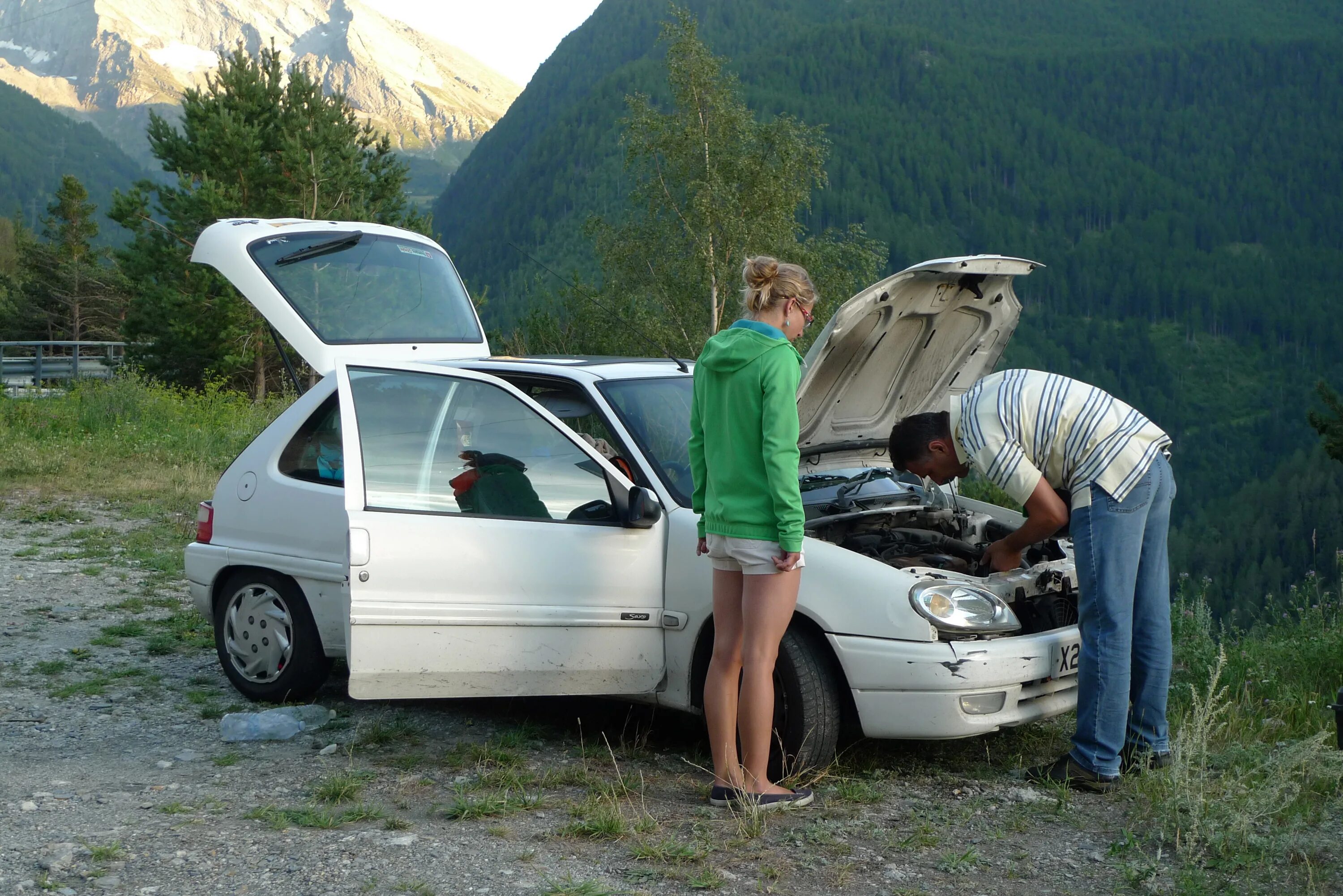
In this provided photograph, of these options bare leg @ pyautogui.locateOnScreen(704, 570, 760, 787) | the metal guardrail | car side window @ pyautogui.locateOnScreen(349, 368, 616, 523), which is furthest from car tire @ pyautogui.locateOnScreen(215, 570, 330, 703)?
the metal guardrail

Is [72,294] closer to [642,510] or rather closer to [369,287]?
[369,287]

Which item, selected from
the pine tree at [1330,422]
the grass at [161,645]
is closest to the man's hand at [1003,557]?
the grass at [161,645]

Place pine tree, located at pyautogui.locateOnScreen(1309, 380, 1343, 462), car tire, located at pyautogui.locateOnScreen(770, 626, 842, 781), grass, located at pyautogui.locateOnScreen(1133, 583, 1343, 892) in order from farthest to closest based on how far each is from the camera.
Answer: pine tree, located at pyautogui.locateOnScreen(1309, 380, 1343, 462)
car tire, located at pyautogui.locateOnScreen(770, 626, 842, 781)
grass, located at pyautogui.locateOnScreen(1133, 583, 1343, 892)

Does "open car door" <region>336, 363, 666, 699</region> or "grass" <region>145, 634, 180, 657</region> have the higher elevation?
"open car door" <region>336, 363, 666, 699</region>

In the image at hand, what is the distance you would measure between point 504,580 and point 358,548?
56cm

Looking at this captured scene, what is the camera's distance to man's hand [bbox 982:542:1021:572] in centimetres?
475

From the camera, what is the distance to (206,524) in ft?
19.5

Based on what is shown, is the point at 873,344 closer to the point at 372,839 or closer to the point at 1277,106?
the point at 372,839

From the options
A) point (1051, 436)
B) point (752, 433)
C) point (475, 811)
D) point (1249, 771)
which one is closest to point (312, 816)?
point (475, 811)

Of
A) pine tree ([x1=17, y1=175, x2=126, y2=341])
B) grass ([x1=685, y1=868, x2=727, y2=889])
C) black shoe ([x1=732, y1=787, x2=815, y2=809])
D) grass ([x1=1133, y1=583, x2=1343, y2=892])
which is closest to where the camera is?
grass ([x1=685, y1=868, x2=727, y2=889])

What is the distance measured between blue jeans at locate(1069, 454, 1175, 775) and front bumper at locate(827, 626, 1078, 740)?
21 cm

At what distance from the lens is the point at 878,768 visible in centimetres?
481

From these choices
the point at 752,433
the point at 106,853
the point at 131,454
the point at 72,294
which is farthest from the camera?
the point at 72,294

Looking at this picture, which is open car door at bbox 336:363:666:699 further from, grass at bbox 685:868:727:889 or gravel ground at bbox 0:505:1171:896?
grass at bbox 685:868:727:889
